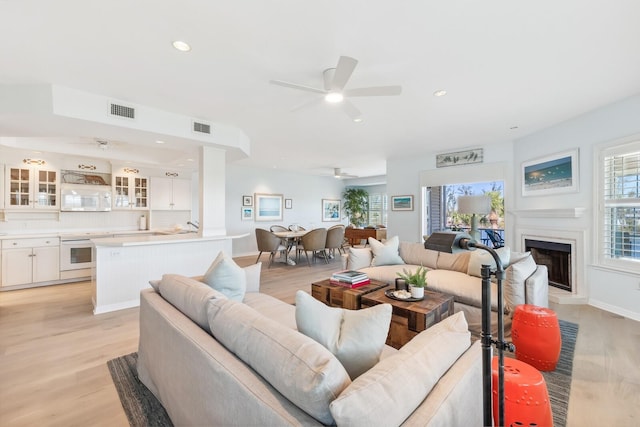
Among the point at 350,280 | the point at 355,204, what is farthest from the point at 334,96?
the point at 355,204

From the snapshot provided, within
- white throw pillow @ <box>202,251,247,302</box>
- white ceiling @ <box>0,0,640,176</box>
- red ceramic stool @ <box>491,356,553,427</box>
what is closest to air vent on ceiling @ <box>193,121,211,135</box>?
white ceiling @ <box>0,0,640,176</box>

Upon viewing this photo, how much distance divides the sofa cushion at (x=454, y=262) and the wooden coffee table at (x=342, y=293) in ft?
3.92

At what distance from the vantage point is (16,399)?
73.1 inches

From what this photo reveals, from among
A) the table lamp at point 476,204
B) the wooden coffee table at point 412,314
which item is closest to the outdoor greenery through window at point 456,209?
the table lamp at point 476,204

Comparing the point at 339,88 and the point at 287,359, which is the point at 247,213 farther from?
the point at 287,359

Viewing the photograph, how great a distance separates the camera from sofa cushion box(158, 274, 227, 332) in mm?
1475

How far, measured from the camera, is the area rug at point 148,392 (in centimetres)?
167

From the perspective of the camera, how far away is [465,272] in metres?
3.50

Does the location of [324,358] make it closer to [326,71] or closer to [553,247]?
[326,71]

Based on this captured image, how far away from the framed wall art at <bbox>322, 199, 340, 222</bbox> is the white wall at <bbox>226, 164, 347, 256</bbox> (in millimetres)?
147

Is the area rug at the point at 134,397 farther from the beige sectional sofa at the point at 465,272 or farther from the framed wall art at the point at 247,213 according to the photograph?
the framed wall art at the point at 247,213

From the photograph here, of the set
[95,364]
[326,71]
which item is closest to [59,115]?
[95,364]

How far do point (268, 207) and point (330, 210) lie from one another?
2739 mm

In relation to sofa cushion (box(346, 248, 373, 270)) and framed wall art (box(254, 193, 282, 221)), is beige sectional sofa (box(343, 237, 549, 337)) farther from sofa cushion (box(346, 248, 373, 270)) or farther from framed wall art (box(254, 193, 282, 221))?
framed wall art (box(254, 193, 282, 221))
